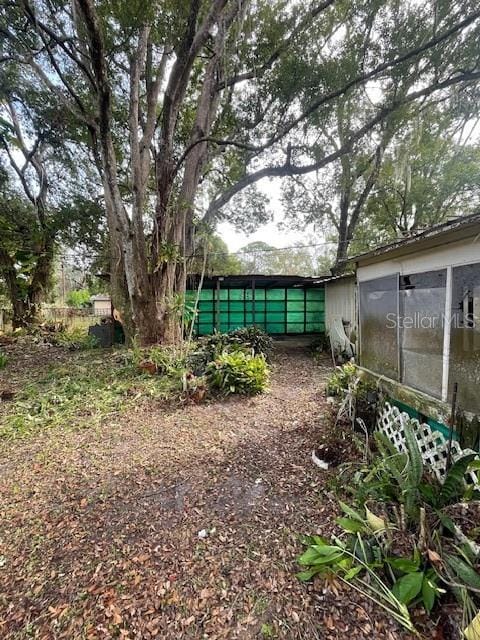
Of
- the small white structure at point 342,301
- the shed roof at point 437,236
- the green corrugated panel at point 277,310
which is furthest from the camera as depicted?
the green corrugated panel at point 277,310

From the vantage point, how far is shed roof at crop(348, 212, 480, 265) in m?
1.80

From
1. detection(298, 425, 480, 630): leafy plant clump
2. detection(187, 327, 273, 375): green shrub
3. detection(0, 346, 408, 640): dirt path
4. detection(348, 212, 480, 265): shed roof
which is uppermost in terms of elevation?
detection(348, 212, 480, 265): shed roof

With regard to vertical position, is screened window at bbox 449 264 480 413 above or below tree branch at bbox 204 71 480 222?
below

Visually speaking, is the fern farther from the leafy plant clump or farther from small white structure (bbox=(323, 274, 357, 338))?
small white structure (bbox=(323, 274, 357, 338))

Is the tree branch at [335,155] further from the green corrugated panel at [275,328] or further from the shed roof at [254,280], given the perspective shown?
the green corrugated panel at [275,328]

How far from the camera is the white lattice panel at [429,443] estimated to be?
1.95 metres

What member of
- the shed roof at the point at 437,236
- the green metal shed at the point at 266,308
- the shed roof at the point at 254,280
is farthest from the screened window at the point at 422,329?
the green metal shed at the point at 266,308

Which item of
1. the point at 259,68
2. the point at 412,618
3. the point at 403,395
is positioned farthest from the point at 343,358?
the point at 259,68

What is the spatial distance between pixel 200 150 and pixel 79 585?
7.44 metres

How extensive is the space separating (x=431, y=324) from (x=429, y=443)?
96 centimetres

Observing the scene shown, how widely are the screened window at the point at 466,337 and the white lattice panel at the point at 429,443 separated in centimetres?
31

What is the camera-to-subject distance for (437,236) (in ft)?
6.70

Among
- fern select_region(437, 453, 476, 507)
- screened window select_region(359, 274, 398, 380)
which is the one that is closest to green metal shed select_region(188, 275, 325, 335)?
screened window select_region(359, 274, 398, 380)

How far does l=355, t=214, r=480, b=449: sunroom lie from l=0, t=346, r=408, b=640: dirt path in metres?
1.06
